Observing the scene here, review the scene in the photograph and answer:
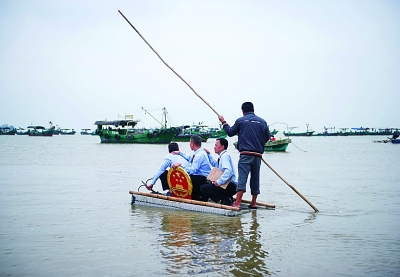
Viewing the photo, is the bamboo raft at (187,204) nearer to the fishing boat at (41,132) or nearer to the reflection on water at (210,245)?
the reflection on water at (210,245)

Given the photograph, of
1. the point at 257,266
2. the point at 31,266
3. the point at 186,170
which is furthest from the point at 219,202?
the point at 31,266

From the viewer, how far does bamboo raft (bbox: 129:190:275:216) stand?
768 cm

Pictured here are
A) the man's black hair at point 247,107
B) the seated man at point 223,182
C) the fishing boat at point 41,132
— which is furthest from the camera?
the fishing boat at point 41,132

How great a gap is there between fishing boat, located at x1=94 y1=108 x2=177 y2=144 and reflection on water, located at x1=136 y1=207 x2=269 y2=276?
198 ft

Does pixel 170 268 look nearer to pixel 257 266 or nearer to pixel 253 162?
pixel 257 266

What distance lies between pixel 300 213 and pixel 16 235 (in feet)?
16.2

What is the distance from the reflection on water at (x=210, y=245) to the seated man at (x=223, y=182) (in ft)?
1.69

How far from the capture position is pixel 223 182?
7891 millimetres

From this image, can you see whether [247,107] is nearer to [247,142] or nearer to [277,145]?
[247,142]

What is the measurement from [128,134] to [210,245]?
64.5m

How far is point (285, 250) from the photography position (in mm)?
5633

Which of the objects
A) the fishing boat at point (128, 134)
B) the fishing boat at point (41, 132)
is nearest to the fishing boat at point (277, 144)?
the fishing boat at point (128, 134)

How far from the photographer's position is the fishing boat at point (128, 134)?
224 ft

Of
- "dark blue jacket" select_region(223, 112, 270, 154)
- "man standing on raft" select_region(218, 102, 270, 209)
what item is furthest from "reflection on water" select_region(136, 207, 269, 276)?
"dark blue jacket" select_region(223, 112, 270, 154)
